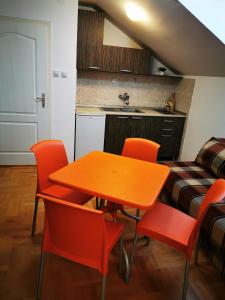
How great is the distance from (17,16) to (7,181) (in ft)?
6.78

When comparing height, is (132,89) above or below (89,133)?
above

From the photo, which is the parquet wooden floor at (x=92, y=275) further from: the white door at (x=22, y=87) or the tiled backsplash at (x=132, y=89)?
the tiled backsplash at (x=132, y=89)

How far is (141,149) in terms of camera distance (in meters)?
2.26

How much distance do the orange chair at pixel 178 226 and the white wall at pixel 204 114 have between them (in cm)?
172

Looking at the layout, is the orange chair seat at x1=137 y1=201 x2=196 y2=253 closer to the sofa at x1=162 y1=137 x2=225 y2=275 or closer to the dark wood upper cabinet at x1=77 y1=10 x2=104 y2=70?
the sofa at x1=162 y1=137 x2=225 y2=275

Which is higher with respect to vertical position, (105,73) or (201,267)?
(105,73)

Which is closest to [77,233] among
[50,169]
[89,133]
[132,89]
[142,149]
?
[50,169]

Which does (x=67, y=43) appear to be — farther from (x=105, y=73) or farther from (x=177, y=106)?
(x=177, y=106)

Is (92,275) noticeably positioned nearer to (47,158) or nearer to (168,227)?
(168,227)

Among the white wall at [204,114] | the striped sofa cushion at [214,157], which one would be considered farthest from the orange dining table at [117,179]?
the white wall at [204,114]

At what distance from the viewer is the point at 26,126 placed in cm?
330

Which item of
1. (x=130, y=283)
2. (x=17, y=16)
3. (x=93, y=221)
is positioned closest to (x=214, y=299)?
(x=130, y=283)

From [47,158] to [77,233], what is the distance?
3.03 feet

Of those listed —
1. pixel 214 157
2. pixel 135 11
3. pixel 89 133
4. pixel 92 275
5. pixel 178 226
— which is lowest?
pixel 92 275
